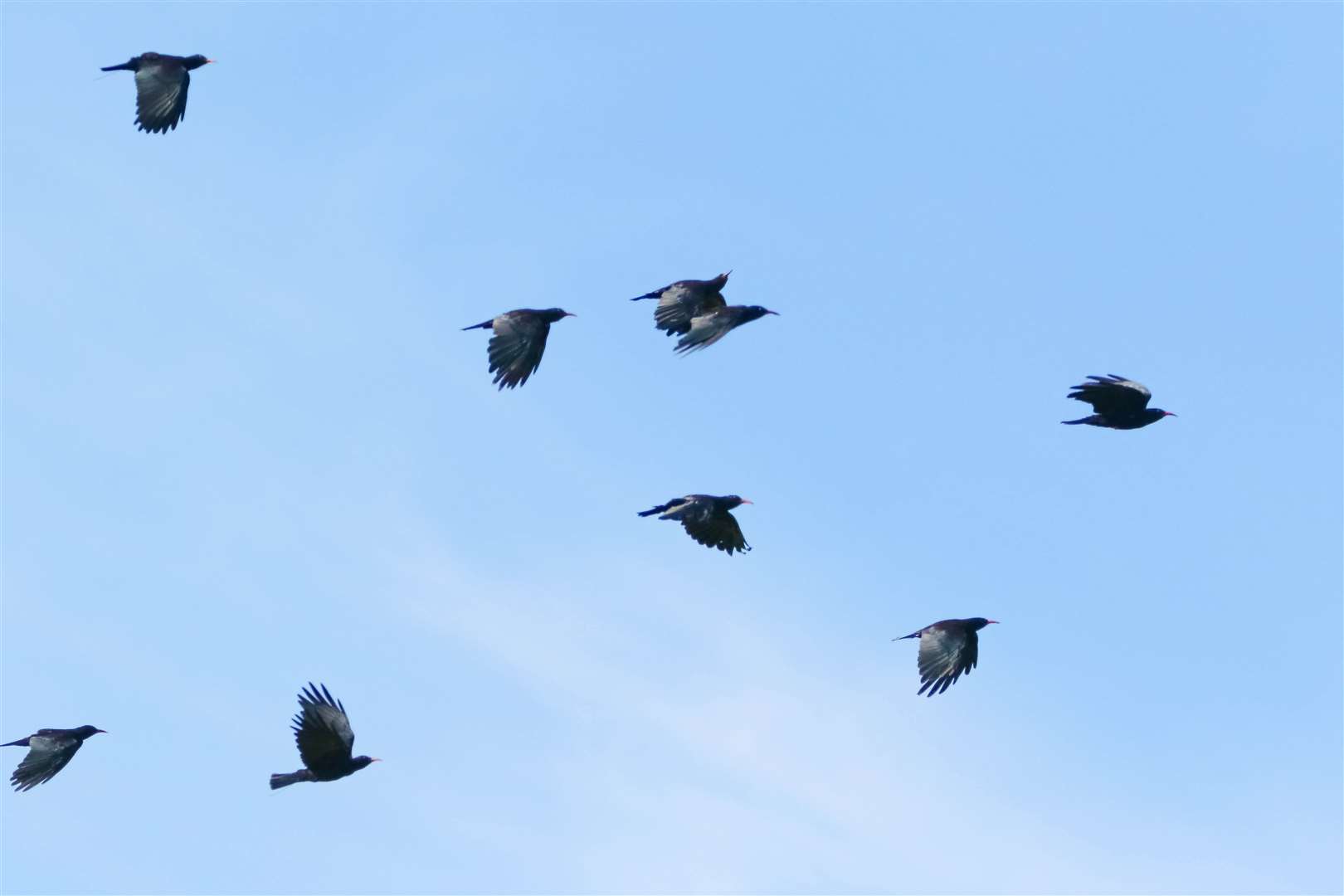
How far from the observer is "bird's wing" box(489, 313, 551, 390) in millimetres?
32062

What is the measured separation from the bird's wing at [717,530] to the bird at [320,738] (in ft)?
26.6

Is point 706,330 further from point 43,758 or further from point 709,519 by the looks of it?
point 43,758

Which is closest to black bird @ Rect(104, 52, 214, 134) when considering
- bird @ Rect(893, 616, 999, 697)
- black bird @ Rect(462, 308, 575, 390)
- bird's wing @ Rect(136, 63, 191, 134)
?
bird's wing @ Rect(136, 63, 191, 134)

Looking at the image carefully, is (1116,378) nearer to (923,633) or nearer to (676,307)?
(923,633)

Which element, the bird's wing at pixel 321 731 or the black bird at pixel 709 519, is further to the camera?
the black bird at pixel 709 519

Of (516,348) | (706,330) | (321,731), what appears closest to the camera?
(321,731)

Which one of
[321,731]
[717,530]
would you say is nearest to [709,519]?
[717,530]

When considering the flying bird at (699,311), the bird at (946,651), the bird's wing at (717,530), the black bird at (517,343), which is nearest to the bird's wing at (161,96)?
the black bird at (517,343)

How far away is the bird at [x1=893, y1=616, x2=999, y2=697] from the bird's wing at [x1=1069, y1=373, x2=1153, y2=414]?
14.2 ft

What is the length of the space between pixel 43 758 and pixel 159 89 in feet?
37.9

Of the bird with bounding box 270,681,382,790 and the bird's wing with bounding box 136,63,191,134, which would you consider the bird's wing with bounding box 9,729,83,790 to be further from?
the bird's wing with bounding box 136,63,191,134

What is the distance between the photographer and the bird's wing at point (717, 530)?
33.3 meters

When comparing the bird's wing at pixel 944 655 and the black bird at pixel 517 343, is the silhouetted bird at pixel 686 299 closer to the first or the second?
the black bird at pixel 517 343

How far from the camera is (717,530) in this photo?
3359 centimetres
